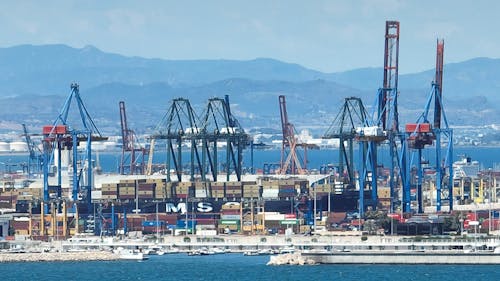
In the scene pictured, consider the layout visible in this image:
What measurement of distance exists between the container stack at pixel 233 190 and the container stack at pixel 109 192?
24.5 ft

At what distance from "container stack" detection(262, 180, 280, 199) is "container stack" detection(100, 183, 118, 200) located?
9903mm

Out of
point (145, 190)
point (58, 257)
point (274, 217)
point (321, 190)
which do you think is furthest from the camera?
point (145, 190)

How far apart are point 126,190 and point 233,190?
7.12 m

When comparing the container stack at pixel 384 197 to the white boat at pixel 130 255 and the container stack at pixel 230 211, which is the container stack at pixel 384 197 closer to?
the container stack at pixel 230 211

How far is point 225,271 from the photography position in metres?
81.2

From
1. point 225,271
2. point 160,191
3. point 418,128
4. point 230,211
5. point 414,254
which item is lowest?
point 225,271

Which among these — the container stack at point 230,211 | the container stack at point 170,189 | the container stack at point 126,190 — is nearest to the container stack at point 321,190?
the container stack at point 230,211

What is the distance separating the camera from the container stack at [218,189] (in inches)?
4587

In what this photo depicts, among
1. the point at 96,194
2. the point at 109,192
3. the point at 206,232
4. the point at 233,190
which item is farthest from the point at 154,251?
the point at 96,194

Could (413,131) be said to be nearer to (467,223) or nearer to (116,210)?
(467,223)

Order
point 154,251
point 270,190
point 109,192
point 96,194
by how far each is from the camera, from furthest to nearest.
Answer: point 96,194
point 270,190
point 109,192
point 154,251

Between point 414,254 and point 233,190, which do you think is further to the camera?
point 233,190

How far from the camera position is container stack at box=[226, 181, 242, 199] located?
116438mm

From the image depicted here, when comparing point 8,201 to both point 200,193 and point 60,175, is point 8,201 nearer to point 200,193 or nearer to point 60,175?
point 60,175
